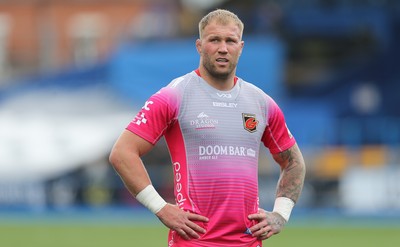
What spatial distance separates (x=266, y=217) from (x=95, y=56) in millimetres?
44023

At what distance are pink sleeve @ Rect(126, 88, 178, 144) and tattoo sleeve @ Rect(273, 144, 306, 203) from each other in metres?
0.90

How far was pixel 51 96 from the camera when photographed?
30.7 meters

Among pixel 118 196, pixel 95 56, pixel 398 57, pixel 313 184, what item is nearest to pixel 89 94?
pixel 118 196

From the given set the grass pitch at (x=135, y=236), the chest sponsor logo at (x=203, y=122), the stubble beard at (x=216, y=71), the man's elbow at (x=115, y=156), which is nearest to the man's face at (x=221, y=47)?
the stubble beard at (x=216, y=71)

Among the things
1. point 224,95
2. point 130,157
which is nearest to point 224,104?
point 224,95

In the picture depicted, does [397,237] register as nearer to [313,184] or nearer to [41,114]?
[313,184]

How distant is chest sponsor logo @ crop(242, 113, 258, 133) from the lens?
7.71 meters

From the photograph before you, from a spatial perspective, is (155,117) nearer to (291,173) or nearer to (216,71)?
(216,71)

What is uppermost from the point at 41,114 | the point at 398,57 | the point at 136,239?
the point at 398,57

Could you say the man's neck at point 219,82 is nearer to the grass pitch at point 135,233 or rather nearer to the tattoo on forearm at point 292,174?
the tattoo on forearm at point 292,174

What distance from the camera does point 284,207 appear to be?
26.4 feet

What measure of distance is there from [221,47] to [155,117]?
59 centimetres

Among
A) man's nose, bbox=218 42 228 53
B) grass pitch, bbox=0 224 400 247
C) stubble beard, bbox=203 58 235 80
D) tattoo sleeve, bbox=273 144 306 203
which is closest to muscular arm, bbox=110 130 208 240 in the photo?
stubble beard, bbox=203 58 235 80

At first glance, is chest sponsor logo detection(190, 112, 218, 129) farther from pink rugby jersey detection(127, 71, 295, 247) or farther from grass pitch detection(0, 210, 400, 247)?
grass pitch detection(0, 210, 400, 247)
